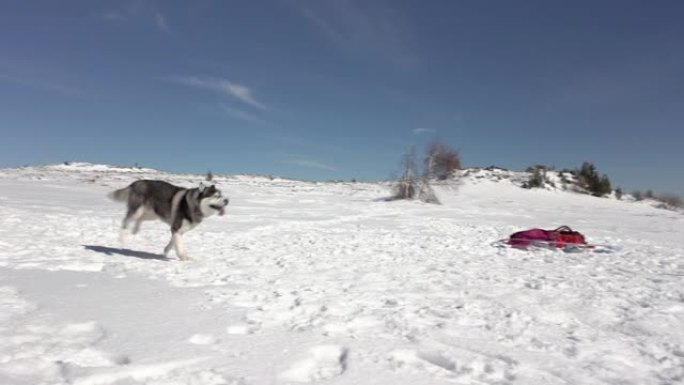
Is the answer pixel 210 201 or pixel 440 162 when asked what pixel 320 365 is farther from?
pixel 440 162

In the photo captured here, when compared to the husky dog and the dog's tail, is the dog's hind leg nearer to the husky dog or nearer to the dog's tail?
the husky dog

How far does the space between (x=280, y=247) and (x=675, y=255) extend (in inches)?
337

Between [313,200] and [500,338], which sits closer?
[500,338]

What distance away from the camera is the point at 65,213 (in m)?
14.7

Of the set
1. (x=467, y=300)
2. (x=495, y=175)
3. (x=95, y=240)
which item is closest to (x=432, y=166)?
(x=495, y=175)

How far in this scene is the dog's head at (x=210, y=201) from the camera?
8.77m

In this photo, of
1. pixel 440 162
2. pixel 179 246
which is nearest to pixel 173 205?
pixel 179 246

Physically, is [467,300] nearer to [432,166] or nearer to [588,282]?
[588,282]

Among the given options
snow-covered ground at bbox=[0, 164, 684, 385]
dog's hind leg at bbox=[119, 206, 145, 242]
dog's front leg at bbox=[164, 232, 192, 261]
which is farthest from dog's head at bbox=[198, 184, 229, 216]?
dog's hind leg at bbox=[119, 206, 145, 242]

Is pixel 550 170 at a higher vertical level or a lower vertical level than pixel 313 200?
higher

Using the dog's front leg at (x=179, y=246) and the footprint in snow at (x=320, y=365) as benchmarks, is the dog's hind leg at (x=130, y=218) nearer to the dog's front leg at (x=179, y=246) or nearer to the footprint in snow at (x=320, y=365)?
the dog's front leg at (x=179, y=246)

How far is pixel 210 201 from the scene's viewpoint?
877 cm

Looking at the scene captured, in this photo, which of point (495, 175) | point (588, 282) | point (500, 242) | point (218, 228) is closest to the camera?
point (588, 282)

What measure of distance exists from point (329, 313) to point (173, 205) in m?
4.99
